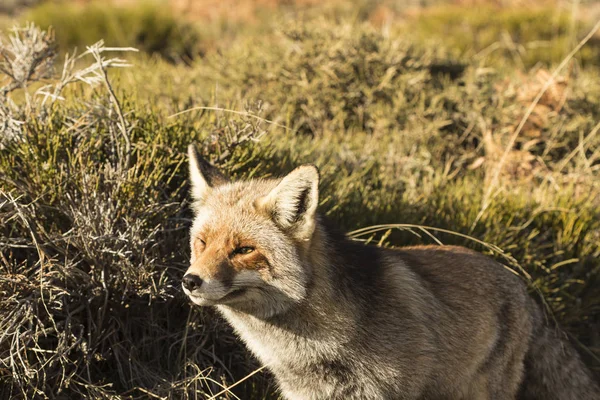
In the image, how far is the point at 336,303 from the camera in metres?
3.53

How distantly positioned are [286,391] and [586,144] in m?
4.67

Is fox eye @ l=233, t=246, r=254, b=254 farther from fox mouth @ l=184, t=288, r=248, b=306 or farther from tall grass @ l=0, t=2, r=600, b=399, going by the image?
tall grass @ l=0, t=2, r=600, b=399

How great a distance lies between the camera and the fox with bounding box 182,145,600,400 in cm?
337

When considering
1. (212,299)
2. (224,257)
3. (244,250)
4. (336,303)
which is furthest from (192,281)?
(336,303)

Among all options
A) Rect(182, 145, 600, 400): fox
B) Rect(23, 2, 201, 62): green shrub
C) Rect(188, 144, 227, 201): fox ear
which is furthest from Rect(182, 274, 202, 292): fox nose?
Rect(23, 2, 201, 62): green shrub

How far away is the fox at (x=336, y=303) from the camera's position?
337 centimetres

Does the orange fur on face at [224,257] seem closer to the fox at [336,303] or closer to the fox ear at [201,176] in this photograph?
the fox at [336,303]

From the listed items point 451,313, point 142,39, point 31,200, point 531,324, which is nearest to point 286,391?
point 451,313

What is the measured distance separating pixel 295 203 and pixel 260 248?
0.30 meters

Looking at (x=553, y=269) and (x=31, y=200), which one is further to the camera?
(x=553, y=269)

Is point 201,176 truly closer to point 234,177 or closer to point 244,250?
point 244,250

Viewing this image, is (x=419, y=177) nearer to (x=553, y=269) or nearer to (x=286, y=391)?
(x=553, y=269)

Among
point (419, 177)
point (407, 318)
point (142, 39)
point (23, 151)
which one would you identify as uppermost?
point (23, 151)

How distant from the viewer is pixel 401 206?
5.41 metres
